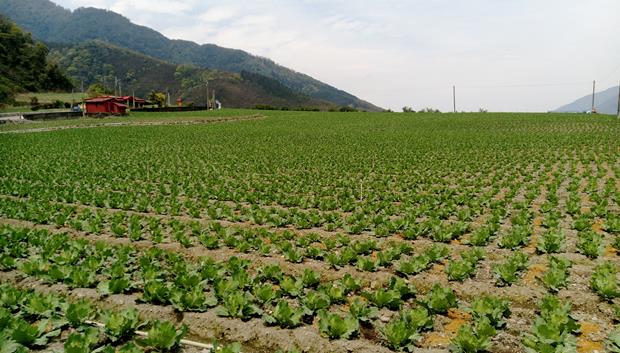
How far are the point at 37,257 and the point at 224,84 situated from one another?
19998 cm

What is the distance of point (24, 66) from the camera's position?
370ft

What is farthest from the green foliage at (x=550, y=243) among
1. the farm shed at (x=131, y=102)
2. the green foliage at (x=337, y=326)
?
the farm shed at (x=131, y=102)

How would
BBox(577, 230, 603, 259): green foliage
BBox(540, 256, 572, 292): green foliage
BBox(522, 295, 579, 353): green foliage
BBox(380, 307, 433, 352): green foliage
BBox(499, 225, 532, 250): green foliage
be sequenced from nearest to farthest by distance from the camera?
BBox(522, 295, 579, 353): green foliage, BBox(380, 307, 433, 352): green foliage, BBox(540, 256, 572, 292): green foliage, BBox(577, 230, 603, 259): green foliage, BBox(499, 225, 532, 250): green foliage

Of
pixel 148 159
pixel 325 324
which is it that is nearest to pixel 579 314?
pixel 325 324

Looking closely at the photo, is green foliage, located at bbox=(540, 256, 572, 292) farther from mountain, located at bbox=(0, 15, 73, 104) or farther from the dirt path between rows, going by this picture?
mountain, located at bbox=(0, 15, 73, 104)

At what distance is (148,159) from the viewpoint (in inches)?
1062

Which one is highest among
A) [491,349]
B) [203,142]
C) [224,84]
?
[224,84]

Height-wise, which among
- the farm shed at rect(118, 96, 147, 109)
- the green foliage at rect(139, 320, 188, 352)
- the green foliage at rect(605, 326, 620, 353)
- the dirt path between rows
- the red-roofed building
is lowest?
the green foliage at rect(605, 326, 620, 353)

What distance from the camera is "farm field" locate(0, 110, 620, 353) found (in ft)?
18.9

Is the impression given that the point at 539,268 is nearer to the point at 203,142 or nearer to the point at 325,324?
the point at 325,324

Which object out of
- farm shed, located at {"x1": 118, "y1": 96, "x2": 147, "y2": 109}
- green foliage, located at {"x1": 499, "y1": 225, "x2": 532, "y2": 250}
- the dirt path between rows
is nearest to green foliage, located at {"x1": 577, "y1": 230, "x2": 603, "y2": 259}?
green foliage, located at {"x1": 499, "y1": 225, "x2": 532, "y2": 250}

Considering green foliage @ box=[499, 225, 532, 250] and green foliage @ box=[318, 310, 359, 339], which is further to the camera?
green foliage @ box=[499, 225, 532, 250]

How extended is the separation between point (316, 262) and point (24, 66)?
13488 cm

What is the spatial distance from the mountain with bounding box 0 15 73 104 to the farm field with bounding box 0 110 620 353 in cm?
10713
